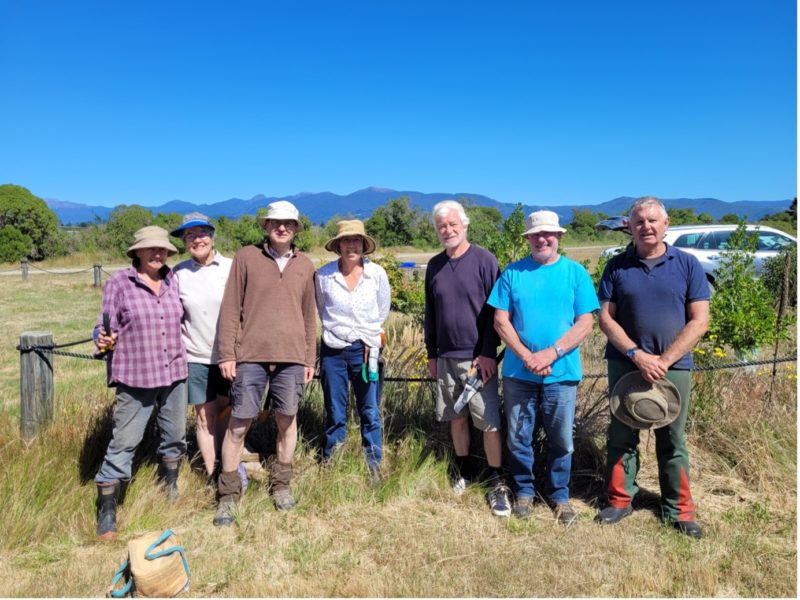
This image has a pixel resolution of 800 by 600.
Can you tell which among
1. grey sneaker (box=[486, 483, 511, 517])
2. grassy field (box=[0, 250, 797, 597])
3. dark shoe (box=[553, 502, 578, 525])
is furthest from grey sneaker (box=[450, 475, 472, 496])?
dark shoe (box=[553, 502, 578, 525])

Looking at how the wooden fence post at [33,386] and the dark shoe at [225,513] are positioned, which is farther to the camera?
the wooden fence post at [33,386]

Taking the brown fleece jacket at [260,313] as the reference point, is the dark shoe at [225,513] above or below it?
below

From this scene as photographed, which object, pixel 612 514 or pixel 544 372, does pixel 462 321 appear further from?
pixel 612 514

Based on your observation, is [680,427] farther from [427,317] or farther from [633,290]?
[427,317]

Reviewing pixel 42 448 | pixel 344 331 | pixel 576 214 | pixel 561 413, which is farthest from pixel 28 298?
pixel 576 214

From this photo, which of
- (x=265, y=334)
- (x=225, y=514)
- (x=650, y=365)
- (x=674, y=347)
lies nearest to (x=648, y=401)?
(x=650, y=365)

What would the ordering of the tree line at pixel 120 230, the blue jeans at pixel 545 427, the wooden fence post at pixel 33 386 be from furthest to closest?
1. the tree line at pixel 120 230
2. the wooden fence post at pixel 33 386
3. the blue jeans at pixel 545 427

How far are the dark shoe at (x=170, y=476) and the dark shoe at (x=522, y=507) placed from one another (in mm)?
2002

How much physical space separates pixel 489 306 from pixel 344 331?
0.87m

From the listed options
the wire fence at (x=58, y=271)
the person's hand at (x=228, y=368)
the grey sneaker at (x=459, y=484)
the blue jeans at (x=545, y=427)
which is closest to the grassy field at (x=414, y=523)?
the grey sneaker at (x=459, y=484)

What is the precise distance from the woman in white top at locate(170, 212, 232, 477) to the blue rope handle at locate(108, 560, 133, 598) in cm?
98

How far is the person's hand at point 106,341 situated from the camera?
11.0 feet

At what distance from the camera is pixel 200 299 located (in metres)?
3.60

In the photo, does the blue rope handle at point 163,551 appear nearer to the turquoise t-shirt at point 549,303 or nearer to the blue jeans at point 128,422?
the blue jeans at point 128,422
